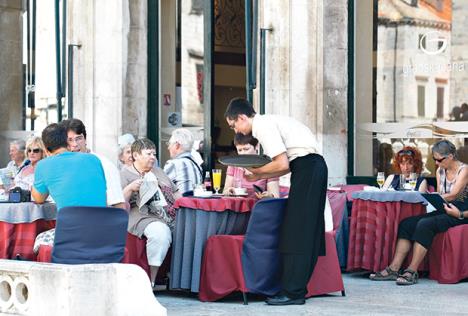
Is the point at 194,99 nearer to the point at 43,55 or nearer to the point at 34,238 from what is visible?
the point at 43,55

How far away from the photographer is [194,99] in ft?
59.5

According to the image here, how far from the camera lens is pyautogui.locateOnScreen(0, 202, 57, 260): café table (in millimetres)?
10211

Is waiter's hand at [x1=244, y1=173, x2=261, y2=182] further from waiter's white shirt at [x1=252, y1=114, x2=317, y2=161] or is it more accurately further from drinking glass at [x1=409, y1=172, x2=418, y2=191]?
drinking glass at [x1=409, y1=172, x2=418, y2=191]

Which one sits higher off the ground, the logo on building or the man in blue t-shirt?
the logo on building

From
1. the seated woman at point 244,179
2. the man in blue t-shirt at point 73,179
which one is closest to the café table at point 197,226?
the seated woman at point 244,179

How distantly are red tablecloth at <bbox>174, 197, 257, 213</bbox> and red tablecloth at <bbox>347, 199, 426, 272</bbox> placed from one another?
7.16 ft

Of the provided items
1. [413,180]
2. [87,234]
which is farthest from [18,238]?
[413,180]

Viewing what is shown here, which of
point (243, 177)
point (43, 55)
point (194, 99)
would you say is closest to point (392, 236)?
point (243, 177)

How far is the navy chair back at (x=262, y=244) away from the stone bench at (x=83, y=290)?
230cm

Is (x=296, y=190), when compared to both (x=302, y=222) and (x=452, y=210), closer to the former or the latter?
(x=302, y=222)

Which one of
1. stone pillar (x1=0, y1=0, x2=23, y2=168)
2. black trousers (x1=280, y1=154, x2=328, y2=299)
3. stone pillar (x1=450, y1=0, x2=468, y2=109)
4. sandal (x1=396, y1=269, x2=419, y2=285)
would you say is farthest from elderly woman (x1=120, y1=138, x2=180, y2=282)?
stone pillar (x1=0, y1=0, x2=23, y2=168)

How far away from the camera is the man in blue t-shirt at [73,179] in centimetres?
953

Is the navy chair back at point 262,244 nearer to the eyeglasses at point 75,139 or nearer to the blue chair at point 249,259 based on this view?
the blue chair at point 249,259

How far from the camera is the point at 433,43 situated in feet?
50.9
